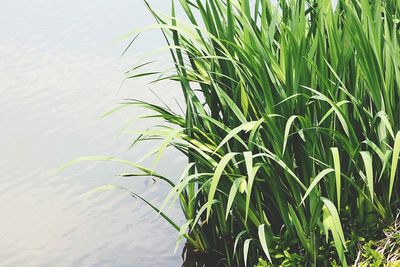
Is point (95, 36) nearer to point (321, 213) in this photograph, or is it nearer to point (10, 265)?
point (10, 265)

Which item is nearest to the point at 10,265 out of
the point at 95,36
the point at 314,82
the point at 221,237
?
the point at 221,237

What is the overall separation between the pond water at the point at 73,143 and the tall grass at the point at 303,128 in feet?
1.27

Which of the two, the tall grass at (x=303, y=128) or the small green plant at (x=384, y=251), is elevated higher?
the tall grass at (x=303, y=128)

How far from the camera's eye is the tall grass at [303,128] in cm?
228

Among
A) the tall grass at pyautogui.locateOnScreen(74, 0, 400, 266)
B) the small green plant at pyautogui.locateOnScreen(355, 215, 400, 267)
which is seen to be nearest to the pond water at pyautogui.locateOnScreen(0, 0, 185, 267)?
the tall grass at pyautogui.locateOnScreen(74, 0, 400, 266)

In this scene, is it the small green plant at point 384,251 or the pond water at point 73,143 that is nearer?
the small green plant at point 384,251

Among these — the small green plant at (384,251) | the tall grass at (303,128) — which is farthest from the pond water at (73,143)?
the small green plant at (384,251)

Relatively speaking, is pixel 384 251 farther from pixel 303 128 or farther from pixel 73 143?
pixel 73 143

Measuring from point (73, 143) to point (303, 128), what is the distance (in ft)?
6.90

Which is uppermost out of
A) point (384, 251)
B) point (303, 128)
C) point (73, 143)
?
point (303, 128)

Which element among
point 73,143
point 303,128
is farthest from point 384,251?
point 73,143

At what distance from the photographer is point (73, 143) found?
4.11m

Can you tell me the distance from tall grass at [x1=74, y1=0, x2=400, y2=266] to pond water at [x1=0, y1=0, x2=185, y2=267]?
39cm

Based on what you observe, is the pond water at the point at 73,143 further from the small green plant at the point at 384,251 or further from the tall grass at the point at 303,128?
the small green plant at the point at 384,251
